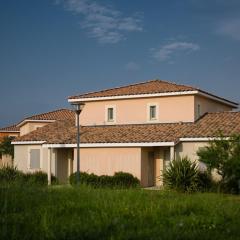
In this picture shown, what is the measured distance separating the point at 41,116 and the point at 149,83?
16.4 metres

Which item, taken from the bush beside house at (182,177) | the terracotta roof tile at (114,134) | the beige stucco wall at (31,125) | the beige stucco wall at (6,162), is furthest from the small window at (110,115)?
the beige stucco wall at (31,125)

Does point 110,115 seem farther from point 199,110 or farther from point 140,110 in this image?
point 199,110

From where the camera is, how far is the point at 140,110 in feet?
110

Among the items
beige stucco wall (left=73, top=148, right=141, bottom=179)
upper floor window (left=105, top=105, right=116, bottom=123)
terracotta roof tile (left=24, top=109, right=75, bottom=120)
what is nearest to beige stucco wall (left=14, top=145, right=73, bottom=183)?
beige stucco wall (left=73, top=148, right=141, bottom=179)

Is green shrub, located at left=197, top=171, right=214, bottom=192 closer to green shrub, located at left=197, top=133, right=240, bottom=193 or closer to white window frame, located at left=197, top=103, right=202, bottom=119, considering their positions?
green shrub, located at left=197, top=133, right=240, bottom=193

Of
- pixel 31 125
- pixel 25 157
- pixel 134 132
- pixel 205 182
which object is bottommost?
pixel 205 182

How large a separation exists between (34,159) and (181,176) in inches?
561

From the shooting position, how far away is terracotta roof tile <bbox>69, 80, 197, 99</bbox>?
106ft

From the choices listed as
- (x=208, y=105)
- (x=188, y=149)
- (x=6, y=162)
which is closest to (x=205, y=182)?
(x=188, y=149)

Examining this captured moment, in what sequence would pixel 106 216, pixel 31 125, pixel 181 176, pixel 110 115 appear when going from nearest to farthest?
pixel 106 216
pixel 181 176
pixel 110 115
pixel 31 125

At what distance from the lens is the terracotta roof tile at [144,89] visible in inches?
1274

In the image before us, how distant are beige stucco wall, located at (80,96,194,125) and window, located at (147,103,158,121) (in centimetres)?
19

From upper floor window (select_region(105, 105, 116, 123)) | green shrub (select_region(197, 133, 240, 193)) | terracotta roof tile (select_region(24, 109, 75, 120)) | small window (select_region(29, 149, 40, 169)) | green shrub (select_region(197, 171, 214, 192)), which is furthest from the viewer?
terracotta roof tile (select_region(24, 109, 75, 120))

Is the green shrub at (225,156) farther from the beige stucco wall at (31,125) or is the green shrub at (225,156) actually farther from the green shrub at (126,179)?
the beige stucco wall at (31,125)
